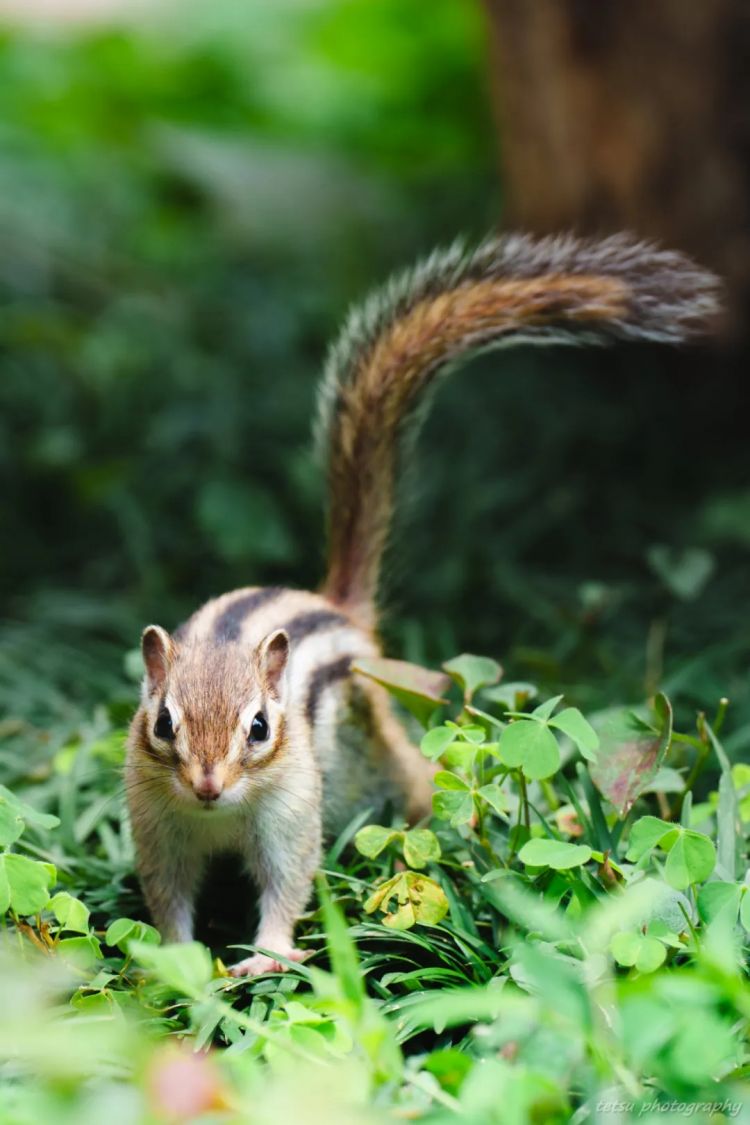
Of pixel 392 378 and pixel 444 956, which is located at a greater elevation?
pixel 392 378

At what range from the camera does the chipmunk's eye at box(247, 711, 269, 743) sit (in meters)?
→ 2.46

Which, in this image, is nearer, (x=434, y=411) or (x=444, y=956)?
(x=444, y=956)

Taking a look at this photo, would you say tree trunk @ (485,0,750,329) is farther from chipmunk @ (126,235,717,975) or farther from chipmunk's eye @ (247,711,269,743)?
chipmunk's eye @ (247,711,269,743)

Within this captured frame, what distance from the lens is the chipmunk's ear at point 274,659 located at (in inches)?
99.7

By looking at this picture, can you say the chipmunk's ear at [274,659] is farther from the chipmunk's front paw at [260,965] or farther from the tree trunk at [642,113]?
the tree trunk at [642,113]

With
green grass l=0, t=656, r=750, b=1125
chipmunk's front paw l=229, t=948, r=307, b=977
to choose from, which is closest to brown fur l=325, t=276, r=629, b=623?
green grass l=0, t=656, r=750, b=1125

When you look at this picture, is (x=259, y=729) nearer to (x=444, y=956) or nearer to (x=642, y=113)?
(x=444, y=956)

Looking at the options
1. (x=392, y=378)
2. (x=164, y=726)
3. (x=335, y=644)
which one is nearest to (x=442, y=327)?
(x=392, y=378)

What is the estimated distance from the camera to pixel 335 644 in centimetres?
291

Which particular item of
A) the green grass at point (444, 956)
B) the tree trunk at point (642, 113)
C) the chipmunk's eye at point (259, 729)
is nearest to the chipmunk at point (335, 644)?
the chipmunk's eye at point (259, 729)

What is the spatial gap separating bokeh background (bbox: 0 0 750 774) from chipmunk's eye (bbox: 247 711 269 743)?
2.46 feet

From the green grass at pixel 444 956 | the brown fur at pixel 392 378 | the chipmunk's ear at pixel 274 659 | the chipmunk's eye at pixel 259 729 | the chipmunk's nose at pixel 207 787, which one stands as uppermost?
the brown fur at pixel 392 378

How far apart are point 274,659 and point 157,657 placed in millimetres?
237

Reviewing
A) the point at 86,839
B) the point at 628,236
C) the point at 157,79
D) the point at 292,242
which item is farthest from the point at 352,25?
the point at 86,839
